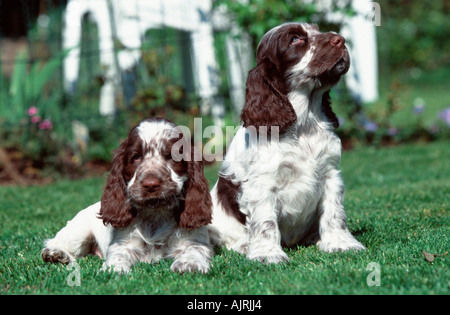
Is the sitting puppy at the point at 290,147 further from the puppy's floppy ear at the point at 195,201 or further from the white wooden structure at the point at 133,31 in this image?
the white wooden structure at the point at 133,31

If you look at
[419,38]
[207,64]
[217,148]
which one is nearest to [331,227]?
[217,148]

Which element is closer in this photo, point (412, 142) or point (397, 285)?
point (397, 285)

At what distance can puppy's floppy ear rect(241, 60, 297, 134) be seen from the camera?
3969mm

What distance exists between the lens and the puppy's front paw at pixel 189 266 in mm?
3520

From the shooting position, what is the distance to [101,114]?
9.22 metres

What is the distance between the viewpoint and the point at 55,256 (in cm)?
401

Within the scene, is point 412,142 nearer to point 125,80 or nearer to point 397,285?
point 125,80

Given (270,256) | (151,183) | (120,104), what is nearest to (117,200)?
(151,183)

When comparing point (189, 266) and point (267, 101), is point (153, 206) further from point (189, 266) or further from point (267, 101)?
point (267, 101)

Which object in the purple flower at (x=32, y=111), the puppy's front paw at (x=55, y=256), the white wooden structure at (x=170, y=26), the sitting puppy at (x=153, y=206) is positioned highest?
the white wooden structure at (x=170, y=26)

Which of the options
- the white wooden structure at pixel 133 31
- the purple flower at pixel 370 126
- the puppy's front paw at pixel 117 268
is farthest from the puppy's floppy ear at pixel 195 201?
the purple flower at pixel 370 126

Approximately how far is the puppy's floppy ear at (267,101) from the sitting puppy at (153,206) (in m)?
0.49
